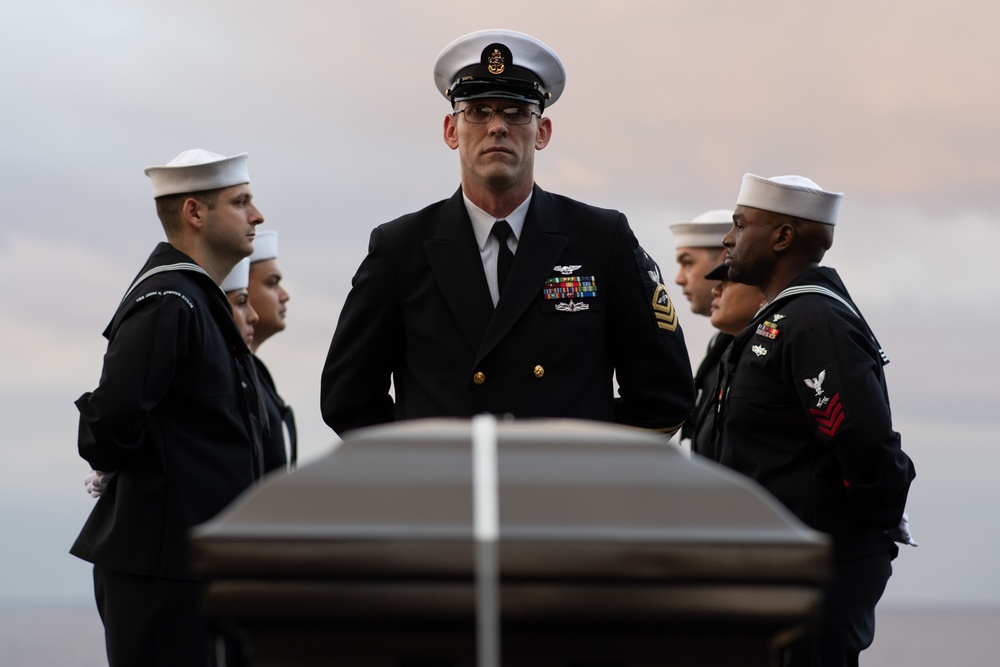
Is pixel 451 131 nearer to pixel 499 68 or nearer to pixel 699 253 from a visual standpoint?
pixel 499 68

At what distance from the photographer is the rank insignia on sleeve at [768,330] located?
481 cm

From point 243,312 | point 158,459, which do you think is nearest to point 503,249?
point 158,459

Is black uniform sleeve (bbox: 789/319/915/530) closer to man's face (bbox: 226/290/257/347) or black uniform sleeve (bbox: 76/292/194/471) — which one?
black uniform sleeve (bbox: 76/292/194/471)

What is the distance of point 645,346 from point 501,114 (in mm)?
747

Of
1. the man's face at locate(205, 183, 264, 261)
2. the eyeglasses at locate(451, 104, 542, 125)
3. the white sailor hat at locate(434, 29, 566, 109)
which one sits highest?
the white sailor hat at locate(434, 29, 566, 109)

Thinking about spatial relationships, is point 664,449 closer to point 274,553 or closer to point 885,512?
point 274,553

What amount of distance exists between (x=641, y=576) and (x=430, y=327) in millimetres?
2386

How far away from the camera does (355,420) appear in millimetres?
3801

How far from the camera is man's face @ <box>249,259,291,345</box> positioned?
8008 mm

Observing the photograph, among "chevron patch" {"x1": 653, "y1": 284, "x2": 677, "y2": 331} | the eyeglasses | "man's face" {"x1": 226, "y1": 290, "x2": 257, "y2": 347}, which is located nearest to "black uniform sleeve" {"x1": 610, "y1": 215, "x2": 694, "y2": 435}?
"chevron patch" {"x1": 653, "y1": 284, "x2": 677, "y2": 331}

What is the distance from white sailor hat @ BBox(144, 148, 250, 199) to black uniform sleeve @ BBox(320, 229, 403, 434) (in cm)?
170

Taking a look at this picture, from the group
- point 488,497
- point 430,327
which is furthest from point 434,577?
point 430,327

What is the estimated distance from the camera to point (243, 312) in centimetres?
727

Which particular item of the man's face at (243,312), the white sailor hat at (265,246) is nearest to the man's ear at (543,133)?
the man's face at (243,312)
